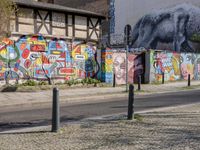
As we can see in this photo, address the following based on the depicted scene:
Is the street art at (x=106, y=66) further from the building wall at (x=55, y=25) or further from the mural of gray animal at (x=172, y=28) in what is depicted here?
the mural of gray animal at (x=172, y=28)

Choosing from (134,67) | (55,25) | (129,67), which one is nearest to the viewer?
(129,67)

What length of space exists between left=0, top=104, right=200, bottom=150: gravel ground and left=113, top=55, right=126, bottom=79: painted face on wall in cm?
1483

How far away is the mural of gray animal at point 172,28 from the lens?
39.5 metres

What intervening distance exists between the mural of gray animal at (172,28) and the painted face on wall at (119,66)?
1650 centimetres

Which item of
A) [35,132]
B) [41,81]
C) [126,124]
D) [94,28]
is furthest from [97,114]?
[94,28]

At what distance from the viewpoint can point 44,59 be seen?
69.1 ft

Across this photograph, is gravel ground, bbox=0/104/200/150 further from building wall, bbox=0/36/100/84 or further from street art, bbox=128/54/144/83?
street art, bbox=128/54/144/83

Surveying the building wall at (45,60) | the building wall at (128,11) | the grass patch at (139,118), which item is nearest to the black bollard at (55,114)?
the grass patch at (139,118)

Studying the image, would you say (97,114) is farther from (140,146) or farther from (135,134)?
(140,146)

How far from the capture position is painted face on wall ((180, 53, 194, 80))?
30062mm

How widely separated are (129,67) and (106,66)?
98.8 inches

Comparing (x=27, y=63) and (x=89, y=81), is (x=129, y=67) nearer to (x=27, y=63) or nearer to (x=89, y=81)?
(x=89, y=81)

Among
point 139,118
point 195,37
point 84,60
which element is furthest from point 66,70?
point 195,37

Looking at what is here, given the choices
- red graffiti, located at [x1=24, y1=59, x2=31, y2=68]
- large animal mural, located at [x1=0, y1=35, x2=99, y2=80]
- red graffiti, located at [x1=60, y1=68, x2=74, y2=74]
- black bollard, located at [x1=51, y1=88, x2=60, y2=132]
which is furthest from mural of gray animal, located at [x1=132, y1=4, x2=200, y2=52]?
black bollard, located at [x1=51, y1=88, x2=60, y2=132]
